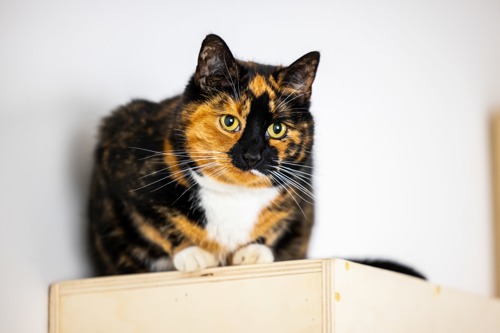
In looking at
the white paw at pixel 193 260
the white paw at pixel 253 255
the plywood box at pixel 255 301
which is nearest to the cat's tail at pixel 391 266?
the plywood box at pixel 255 301

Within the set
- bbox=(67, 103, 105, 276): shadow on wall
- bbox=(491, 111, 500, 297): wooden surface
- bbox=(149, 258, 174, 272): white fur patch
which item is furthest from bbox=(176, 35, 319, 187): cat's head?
bbox=(491, 111, 500, 297): wooden surface

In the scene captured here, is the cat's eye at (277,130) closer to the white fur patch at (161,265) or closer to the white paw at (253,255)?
the white paw at (253,255)

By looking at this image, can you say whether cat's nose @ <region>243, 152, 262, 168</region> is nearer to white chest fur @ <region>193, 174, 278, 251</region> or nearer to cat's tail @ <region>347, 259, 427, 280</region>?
white chest fur @ <region>193, 174, 278, 251</region>

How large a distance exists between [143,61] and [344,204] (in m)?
0.74

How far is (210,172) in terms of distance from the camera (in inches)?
50.4

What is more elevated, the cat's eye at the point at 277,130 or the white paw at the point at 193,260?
the cat's eye at the point at 277,130

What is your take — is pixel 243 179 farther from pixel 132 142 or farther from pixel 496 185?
pixel 496 185

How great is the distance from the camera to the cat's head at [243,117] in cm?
122

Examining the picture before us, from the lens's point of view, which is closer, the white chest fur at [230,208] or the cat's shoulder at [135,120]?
the white chest fur at [230,208]

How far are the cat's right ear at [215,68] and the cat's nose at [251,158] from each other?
14 cm

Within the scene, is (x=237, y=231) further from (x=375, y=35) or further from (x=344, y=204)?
(x=375, y=35)

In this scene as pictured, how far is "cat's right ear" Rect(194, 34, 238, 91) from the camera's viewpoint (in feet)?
4.02

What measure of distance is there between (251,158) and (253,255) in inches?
8.6

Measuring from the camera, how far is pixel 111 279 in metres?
1.33
